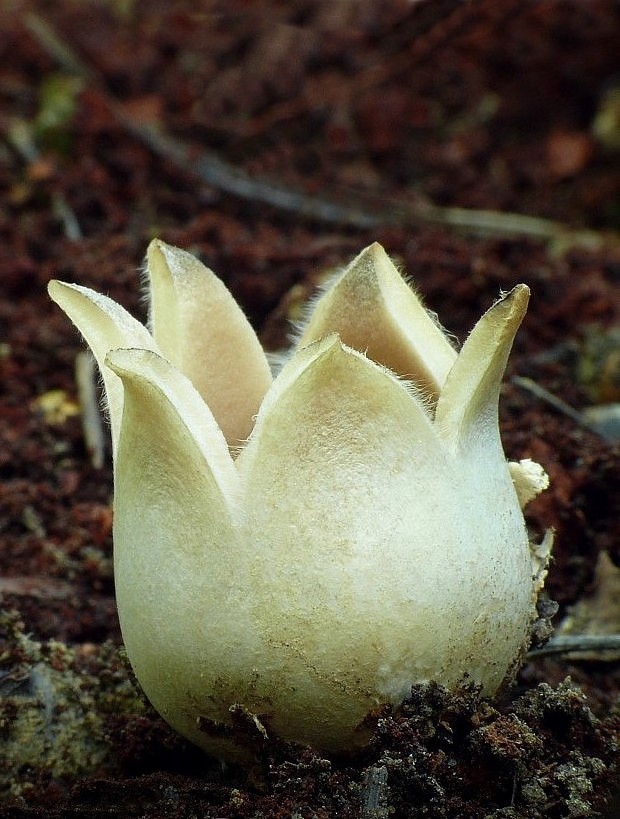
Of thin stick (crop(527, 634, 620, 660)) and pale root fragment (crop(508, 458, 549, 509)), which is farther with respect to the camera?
thin stick (crop(527, 634, 620, 660))

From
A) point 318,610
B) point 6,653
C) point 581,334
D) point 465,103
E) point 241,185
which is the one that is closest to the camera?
point 318,610

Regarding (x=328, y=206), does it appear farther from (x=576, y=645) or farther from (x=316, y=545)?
(x=316, y=545)

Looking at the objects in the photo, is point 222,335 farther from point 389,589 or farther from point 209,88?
point 209,88

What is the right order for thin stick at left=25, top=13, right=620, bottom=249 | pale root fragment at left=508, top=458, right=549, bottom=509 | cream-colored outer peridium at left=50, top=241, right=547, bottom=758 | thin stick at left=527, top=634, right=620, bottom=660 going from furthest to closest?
thin stick at left=25, top=13, right=620, bottom=249 < thin stick at left=527, top=634, right=620, bottom=660 < pale root fragment at left=508, top=458, right=549, bottom=509 < cream-colored outer peridium at left=50, top=241, right=547, bottom=758

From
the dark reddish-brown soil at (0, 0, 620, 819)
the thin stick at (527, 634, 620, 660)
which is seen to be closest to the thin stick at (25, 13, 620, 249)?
the dark reddish-brown soil at (0, 0, 620, 819)

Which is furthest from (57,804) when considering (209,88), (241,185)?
(209,88)

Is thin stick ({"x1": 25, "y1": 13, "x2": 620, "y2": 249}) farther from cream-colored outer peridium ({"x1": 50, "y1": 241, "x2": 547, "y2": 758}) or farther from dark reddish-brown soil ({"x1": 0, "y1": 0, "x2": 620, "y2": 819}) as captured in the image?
cream-colored outer peridium ({"x1": 50, "y1": 241, "x2": 547, "y2": 758})

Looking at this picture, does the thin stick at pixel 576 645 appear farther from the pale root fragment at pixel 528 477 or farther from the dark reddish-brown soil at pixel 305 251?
the pale root fragment at pixel 528 477
